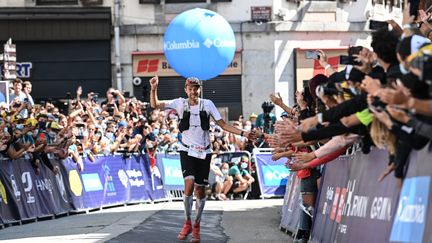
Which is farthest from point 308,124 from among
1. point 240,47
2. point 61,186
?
point 240,47

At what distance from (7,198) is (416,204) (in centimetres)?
1243

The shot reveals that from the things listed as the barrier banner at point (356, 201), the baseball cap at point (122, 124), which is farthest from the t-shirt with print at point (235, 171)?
the barrier banner at point (356, 201)

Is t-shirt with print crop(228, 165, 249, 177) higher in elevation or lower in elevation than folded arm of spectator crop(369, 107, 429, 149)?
lower

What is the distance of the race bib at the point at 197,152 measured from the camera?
1445cm

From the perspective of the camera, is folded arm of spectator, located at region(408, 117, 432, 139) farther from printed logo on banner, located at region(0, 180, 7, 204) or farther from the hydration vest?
printed logo on banner, located at region(0, 180, 7, 204)

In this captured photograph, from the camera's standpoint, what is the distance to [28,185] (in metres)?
20.1

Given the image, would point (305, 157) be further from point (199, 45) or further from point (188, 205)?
point (199, 45)

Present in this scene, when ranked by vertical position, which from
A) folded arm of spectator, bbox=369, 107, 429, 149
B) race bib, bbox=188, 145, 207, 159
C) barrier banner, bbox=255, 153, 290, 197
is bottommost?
barrier banner, bbox=255, 153, 290, 197

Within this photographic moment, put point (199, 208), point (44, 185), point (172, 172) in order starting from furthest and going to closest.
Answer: point (172, 172), point (44, 185), point (199, 208)

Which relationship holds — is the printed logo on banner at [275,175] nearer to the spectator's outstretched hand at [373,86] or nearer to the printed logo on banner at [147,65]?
the printed logo on banner at [147,65]

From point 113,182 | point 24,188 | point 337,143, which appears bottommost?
point 113,182

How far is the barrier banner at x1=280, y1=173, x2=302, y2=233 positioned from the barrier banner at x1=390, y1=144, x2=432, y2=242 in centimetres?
711

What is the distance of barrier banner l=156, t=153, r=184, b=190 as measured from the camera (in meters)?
28.8

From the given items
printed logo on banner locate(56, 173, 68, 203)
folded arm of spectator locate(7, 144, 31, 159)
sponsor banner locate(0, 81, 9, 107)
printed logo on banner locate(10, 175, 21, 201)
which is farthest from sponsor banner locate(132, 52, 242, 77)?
printed logo on banner locate(10, 175, 21, 201)
